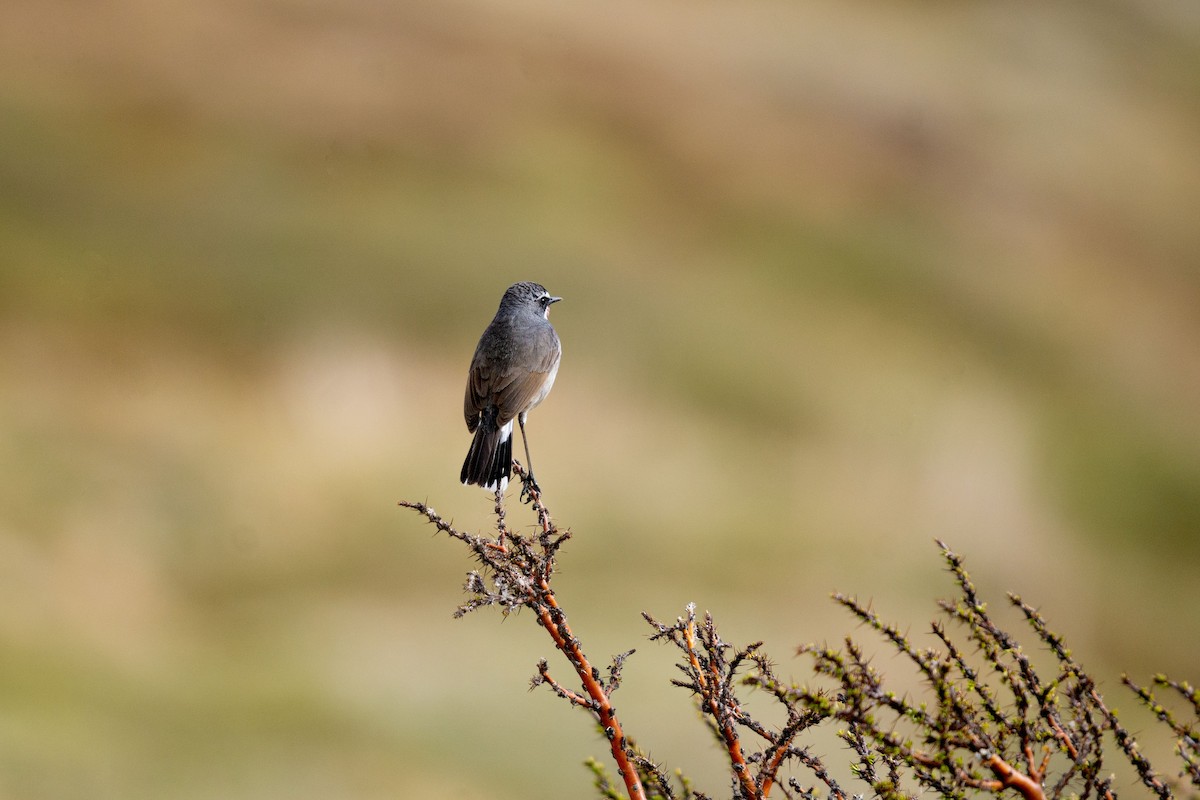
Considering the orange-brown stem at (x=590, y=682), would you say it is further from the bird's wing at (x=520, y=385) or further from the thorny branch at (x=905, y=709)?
the bird's wing at (x=520, y=385)

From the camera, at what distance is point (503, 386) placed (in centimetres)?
745

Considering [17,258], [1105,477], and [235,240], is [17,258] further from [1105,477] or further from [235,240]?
[1105,477]

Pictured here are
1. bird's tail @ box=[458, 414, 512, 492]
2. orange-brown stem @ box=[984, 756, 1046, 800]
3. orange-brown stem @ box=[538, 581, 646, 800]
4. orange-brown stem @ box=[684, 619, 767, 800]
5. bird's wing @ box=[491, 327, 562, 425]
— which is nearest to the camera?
orange-brown stem @ box=[984, 756, 1046, 800]

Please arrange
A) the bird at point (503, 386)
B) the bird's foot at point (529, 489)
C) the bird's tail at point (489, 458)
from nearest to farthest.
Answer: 1. the bird's foot at point (529, 489)
2. the bird's tail at point (489, 458)
3. the bird at point (503, 386)

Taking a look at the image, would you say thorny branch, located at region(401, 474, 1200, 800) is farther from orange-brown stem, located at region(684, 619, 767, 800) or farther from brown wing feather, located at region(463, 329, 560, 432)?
brown wing feather, located at region(463, 329, 560, 432)

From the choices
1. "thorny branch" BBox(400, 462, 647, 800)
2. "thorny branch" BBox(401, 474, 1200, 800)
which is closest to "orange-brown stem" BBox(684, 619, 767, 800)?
"thorny branch" BBox(401, 474, 1200, 800)

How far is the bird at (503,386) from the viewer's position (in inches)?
276

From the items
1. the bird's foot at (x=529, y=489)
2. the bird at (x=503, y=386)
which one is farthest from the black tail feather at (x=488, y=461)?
the bird's foot at (x=529, y=489)

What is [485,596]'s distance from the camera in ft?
11.9

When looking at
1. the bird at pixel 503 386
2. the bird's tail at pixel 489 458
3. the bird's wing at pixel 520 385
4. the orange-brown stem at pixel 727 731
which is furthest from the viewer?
the bird's wing at pixel 520 385

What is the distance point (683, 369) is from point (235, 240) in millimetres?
10599

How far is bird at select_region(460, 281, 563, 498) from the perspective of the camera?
276 inches

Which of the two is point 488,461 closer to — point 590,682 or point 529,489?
point 529,489

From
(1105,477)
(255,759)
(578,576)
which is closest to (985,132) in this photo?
(1105,477)
